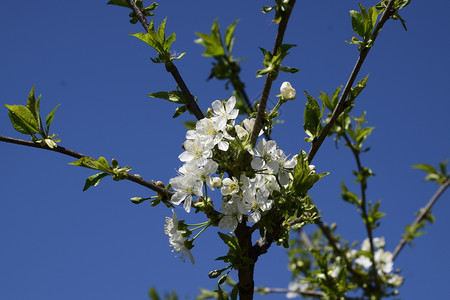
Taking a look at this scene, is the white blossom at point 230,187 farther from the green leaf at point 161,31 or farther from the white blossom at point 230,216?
the green leaf at point 161,31

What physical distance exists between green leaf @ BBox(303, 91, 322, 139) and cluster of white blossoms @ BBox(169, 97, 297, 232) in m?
0.16

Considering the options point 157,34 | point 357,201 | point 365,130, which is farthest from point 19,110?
point 357,201

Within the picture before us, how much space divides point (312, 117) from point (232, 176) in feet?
1.39

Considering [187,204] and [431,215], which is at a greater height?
[431,215]

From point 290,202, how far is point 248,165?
0.69 ft

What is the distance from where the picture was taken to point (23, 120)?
1881mm

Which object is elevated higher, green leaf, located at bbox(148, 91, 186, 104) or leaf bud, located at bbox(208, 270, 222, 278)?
green leaf, located at bbox(148, 91, 186, 104)

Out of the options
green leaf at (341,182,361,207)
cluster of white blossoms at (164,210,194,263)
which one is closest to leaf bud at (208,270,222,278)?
cluster of white blossoms at (164,210,194,263)

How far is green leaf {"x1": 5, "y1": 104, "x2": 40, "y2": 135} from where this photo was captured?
1875 millimetres

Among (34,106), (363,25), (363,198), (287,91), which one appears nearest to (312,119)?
(287,91)

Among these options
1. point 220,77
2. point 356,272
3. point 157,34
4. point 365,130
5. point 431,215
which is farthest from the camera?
point 431,215

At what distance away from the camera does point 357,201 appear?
3.59 meters

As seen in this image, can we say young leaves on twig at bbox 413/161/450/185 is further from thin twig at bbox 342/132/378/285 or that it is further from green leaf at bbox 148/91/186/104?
green leaf at bbox 148/91/186/104

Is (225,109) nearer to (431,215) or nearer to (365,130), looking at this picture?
(365,130)
